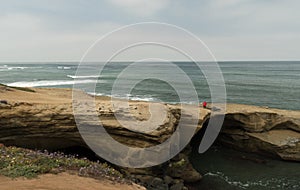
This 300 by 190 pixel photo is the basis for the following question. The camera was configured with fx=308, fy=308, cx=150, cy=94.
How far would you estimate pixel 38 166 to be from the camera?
1095 centimetres

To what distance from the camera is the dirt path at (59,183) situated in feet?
30.6

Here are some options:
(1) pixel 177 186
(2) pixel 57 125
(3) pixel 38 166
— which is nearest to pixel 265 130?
(1) pixel 177 186

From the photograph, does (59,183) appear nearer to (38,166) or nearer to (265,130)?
(38,166)

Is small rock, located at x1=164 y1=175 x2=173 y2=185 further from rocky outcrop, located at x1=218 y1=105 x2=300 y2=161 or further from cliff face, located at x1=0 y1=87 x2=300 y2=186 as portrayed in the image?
rocky outcrop, located at x1=218 y1=105 x2=300 y2=161

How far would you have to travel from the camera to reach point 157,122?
16.5m

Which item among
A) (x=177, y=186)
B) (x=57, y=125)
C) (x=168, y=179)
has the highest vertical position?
(x=57, y=125)

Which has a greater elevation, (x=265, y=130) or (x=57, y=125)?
(x=57, y=125)

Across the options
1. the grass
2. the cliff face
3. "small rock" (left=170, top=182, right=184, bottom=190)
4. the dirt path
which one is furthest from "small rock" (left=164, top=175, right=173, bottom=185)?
the dirt path

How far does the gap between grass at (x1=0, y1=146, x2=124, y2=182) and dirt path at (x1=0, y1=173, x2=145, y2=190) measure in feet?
1.18

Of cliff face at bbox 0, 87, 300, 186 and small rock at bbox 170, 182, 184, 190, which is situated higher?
cliff face at bbox 0, 87, 300, 186

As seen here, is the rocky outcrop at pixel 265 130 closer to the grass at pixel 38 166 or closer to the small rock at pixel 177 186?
the small rock at pixel 177 186

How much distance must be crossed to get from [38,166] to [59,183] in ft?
4.98

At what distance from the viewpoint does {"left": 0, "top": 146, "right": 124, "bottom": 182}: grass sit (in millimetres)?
10395

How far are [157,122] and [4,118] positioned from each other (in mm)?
7779
